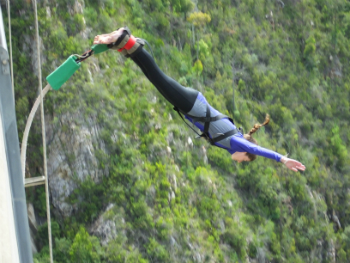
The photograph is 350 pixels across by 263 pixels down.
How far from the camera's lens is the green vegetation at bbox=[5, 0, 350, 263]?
10922 mm

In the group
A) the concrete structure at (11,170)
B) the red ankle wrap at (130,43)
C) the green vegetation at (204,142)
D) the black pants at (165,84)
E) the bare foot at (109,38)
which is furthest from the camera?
the green vegetation at (204,142)

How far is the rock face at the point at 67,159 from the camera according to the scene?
1062 centimetres

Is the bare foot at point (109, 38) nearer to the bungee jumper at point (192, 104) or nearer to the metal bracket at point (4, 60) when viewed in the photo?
the bungee jumper at point (192, 104)

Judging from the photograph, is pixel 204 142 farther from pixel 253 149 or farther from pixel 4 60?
pixel 4 60

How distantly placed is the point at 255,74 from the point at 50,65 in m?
10.5

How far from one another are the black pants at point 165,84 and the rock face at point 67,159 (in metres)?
6.16

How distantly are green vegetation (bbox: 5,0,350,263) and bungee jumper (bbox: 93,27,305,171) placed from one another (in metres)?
6.12

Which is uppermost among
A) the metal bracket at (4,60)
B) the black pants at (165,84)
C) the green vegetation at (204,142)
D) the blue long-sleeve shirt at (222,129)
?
the metal bracket at (4,60)

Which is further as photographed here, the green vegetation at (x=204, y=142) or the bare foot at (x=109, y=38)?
the green vegetation at (x=204, y=142)

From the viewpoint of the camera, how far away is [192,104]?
5.14m

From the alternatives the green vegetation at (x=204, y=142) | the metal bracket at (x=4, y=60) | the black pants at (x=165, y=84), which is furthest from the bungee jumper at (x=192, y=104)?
the green vegetation at (x=204, y=142)

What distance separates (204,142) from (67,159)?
527cm

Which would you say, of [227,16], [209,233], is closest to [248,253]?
[209,233]

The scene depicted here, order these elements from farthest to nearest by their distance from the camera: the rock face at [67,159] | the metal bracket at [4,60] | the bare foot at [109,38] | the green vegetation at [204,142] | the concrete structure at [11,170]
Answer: the green vegetation at [204,142], the rock face at [67,159], the bare foot at [109,38], the metal bracket at [4,60], the concrete structure at [11,170]
